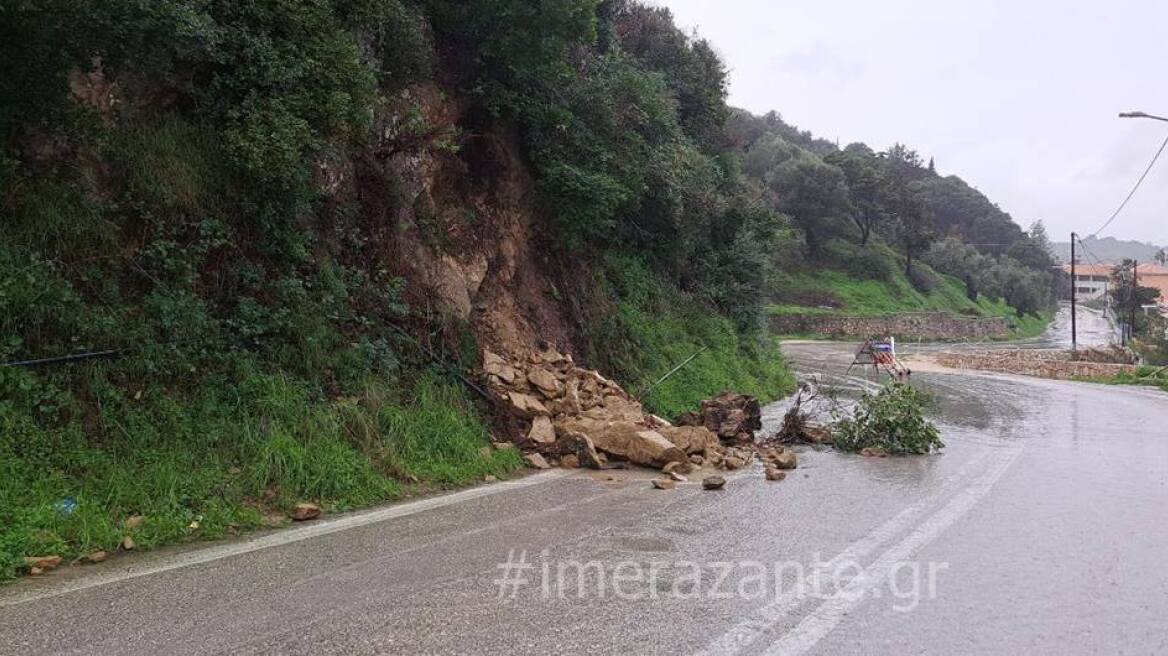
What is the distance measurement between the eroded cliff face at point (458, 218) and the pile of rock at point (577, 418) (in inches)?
33.1

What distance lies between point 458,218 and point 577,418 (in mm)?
4123

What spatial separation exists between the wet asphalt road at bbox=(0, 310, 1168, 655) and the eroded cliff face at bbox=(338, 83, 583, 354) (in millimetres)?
3926

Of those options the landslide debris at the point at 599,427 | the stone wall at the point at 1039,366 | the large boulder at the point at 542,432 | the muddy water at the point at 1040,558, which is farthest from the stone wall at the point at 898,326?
the large boulder at the point at 542,432

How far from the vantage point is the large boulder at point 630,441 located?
9.72 metres

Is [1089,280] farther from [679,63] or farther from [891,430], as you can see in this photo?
[891,430]

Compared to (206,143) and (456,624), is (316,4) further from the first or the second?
(456,624)

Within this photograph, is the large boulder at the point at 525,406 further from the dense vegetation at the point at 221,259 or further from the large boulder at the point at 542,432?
the dense vegetation at the point at 221,259

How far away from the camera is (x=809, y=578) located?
555 centimetres

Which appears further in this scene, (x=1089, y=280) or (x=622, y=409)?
(x=1089, y=280)

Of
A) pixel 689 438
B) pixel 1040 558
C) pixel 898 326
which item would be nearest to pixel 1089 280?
pixel 898 326

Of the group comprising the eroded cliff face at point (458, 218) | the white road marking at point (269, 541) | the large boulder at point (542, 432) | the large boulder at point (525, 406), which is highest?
the eroded cliff face at point (458, 218)

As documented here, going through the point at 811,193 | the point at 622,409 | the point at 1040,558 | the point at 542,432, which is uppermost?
the point at 811,193

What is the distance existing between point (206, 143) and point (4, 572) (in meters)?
5.39

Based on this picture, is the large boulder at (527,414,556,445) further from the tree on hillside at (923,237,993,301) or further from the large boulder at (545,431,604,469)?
the tree on hillside at (923,237,993,301)
